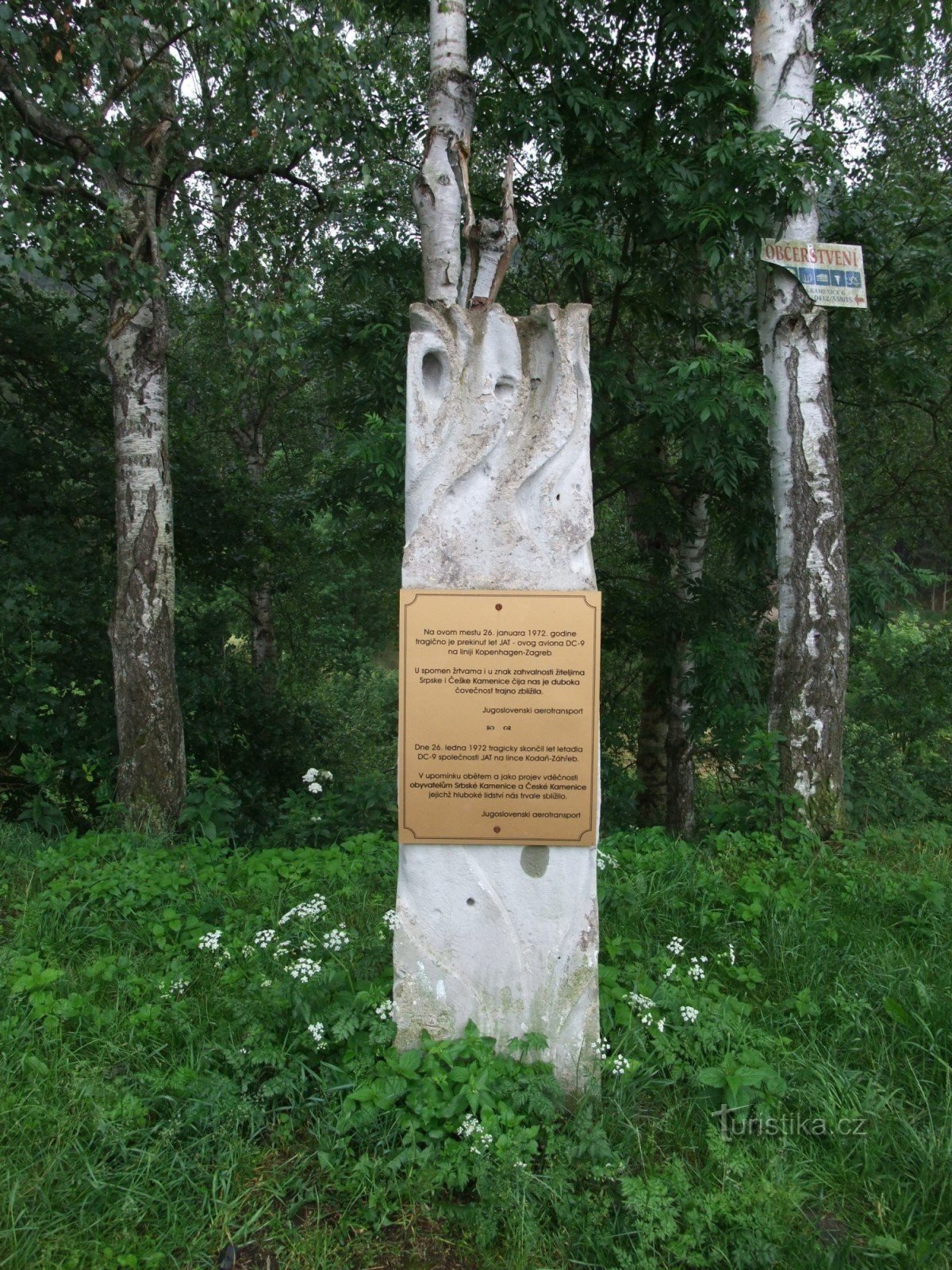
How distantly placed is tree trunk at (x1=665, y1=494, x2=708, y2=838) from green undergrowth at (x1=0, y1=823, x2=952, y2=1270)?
12.5 ft

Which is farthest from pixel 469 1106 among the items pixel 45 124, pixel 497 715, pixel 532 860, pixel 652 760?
pixel 652 760

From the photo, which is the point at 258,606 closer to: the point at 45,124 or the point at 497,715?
the point at 45,124

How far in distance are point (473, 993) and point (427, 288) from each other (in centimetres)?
385

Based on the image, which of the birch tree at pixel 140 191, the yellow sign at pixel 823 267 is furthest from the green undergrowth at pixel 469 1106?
the yellow sign at pixel 823 267

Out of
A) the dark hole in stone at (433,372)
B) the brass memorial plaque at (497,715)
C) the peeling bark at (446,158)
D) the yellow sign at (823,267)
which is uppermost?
the peeling bark at (446,158)

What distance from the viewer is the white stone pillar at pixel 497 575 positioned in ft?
9.41

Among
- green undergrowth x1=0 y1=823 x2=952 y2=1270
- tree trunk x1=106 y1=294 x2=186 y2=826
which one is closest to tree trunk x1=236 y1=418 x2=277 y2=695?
tree trunk x1=106 y1=294 x2=186 y2=826

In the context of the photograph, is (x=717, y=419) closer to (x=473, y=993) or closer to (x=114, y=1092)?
(x=473, y=993)

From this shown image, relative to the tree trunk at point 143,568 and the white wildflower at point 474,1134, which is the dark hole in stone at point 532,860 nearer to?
the white wildflower at point 474,1134

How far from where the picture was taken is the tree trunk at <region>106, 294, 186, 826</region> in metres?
5.38

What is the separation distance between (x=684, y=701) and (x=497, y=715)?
5.45 m

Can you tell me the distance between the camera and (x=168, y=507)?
5.52 m

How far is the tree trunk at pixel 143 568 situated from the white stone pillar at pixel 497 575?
10.1 feet

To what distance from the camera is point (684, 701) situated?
26.2ft
